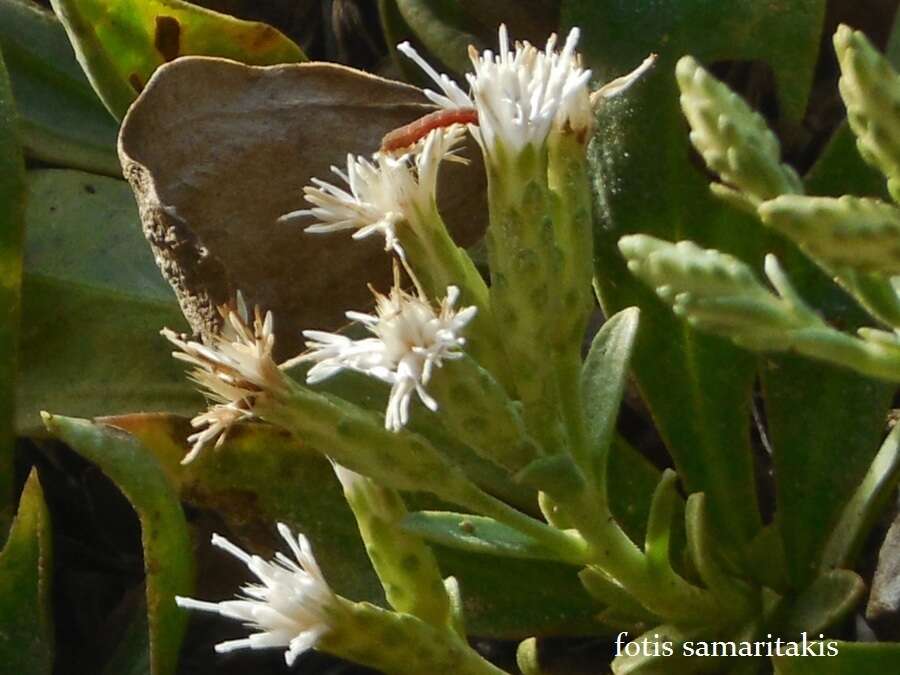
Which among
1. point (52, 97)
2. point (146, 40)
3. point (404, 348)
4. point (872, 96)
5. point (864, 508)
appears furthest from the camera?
point (52, 97)

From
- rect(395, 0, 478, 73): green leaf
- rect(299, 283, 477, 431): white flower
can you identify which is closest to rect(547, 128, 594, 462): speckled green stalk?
rect(299, 283, 477, 431): white flower

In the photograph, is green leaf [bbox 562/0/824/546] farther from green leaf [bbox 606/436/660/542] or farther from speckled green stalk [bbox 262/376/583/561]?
speckled green stalk [bbox 262/376/583/561]

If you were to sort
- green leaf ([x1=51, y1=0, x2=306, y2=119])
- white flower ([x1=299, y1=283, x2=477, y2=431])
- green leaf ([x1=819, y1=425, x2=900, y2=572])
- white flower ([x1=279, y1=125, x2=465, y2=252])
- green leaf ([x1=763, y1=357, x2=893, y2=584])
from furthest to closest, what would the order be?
green leaf ([x1=51, y1=0, x2=306, y2=119]), green leaf ([x1=763, y1=357, x2=893, y2=584]), green leaf ([x1=819, y1=425, x2=900, y2=572]), white flower ([x1=279, y1=125, x2=465, y2=252]), white flower ([x1=299, y1=283, x2=477, y2=431])

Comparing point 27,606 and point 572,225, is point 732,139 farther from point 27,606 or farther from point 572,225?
point 27,606

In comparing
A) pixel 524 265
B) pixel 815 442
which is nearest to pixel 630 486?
pixel 815 442

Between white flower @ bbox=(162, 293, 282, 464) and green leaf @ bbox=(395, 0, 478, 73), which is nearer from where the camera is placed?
white flower @ bbox=(162, 293, 282, 464)

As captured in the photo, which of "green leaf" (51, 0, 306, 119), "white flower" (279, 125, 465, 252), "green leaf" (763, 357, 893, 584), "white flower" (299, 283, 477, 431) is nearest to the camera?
"white flower" (299, 283, 477, 431)

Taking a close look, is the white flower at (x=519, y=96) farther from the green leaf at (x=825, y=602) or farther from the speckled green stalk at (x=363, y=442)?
the green leaf at (x=825, y=602)
